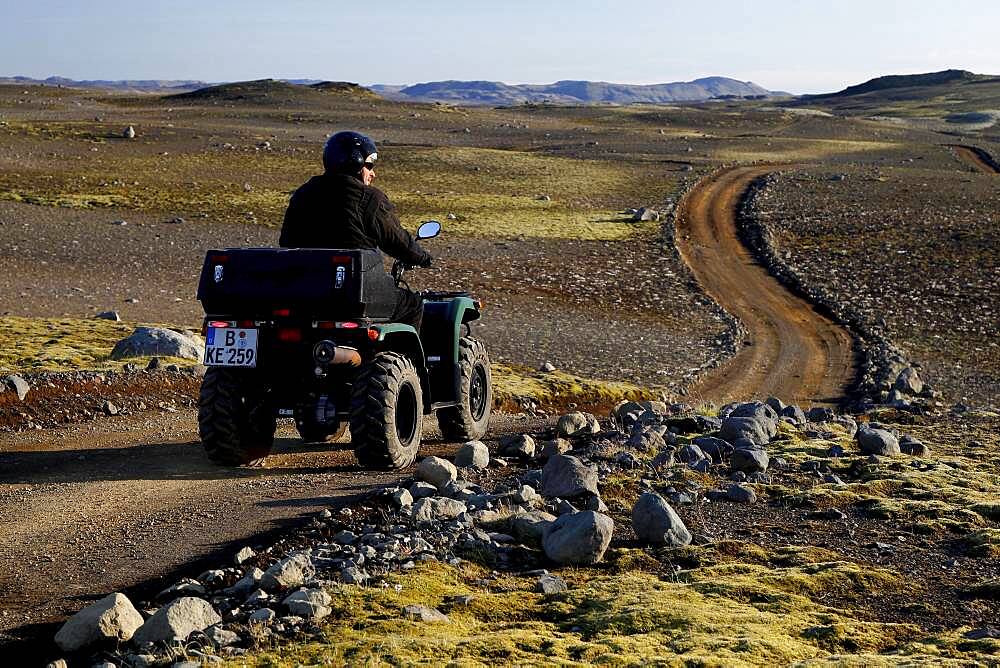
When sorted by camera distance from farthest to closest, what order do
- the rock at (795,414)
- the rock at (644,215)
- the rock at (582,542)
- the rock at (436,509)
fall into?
the rock at (644,215) → the rock at (795,414) → the rock at (436,509) → the rock at (582,542)

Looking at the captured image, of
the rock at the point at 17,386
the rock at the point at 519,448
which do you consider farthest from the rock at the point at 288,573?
the rock at the point at 17,386

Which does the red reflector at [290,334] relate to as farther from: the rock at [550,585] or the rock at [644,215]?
the rock at [644,215]

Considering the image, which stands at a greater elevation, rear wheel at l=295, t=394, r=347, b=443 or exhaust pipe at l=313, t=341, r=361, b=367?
exhaust pipe at l=313, t=341, r=361, b=367

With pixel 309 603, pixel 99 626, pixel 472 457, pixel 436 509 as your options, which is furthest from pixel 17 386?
pixel 309 603

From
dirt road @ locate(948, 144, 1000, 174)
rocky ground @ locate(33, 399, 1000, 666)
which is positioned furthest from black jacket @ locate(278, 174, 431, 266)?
dirt road @ locate(948, 144, 1000, 174)

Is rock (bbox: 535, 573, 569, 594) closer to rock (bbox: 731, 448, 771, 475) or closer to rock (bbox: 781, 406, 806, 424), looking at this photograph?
rock (bbox: 731, 448, 771, 475)

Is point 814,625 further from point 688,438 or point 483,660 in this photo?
point 688,438

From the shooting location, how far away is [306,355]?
9.55 m

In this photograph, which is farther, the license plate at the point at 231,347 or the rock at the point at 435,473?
the license plate at the point at 231,347

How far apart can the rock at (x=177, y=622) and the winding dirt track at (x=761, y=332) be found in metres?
14.4

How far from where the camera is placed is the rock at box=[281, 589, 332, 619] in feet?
19.7

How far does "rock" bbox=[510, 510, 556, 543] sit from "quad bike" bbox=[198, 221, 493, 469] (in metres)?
2.14

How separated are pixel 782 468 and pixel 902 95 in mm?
205624

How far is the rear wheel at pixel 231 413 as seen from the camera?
32.0 ft
